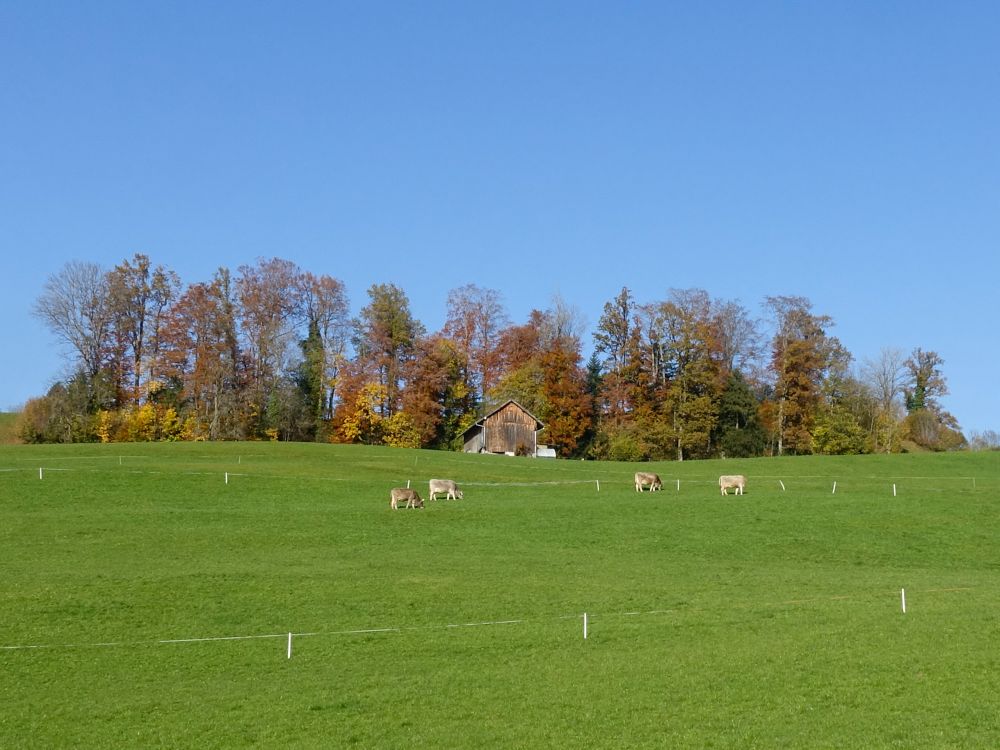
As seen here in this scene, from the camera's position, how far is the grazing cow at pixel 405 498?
152 feet

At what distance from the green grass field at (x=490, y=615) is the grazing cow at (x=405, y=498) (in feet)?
3.50

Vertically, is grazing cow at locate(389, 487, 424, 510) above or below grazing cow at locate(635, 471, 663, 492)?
below

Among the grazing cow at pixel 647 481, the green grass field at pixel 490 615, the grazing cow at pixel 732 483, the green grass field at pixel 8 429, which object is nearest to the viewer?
the green grass field at pixel 490 615

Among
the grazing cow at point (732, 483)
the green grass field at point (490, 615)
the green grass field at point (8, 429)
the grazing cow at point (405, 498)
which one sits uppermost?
the green grass field at point (8, 429)

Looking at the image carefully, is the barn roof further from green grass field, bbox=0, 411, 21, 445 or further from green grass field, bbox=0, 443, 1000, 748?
green grass field, bbox=0, 411, 21, 445

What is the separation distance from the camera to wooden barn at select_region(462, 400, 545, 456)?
91.5 meters

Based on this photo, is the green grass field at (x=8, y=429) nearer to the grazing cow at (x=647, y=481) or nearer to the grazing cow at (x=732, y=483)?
the grazing cow at (x=647, y=481)

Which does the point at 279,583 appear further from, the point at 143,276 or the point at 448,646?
the point at 143,276

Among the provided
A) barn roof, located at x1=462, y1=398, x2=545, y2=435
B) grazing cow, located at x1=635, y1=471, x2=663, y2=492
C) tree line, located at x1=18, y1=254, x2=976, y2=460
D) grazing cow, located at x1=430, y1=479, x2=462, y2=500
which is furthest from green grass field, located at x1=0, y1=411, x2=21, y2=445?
grazing cow, located at x1=635, y1=471, x2=663, y2=492

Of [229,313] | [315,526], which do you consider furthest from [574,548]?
[229,313]

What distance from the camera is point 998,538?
132 feet

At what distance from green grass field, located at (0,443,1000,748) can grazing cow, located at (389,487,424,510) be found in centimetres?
107

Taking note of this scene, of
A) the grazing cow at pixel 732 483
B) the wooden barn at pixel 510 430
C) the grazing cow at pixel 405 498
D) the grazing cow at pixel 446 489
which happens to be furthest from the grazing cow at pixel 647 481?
the wooden barn at pixel 510 430

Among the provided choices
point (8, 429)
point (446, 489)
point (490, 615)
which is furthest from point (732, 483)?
point (8, 429)
